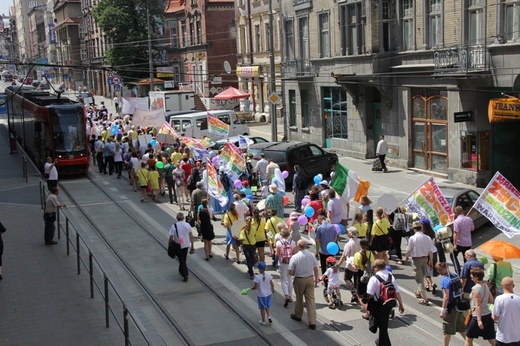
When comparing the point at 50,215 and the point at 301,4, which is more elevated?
the point at 301,4

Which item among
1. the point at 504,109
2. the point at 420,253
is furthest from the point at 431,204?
the point at 504,109

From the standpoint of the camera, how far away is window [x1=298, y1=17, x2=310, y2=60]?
117 feet

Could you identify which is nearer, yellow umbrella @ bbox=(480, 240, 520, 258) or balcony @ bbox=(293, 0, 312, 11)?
yellow umbrella @ bbox=(480, 240, 520, 258)

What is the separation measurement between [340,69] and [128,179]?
34.9ft

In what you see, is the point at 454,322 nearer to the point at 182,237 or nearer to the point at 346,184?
the point at 182,237

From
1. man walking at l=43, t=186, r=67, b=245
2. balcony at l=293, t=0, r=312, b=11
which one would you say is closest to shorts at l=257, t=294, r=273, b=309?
man walking at l=43, t=186, r=67, b=245

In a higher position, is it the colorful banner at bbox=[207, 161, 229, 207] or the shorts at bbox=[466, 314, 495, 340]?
the colorful banner at bbox=[207, 161, 229, 207]

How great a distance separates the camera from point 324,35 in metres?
33.9

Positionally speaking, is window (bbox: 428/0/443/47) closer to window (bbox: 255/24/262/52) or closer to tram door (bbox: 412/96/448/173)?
tram door (bbox: 412/96/448/173)

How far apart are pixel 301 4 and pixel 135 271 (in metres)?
22.8

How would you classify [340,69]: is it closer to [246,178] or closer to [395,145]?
[395,145]

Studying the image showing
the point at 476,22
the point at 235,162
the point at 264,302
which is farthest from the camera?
the point at 476,22

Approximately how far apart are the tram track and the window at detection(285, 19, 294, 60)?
48.7 feet

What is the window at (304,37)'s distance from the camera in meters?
35.6
